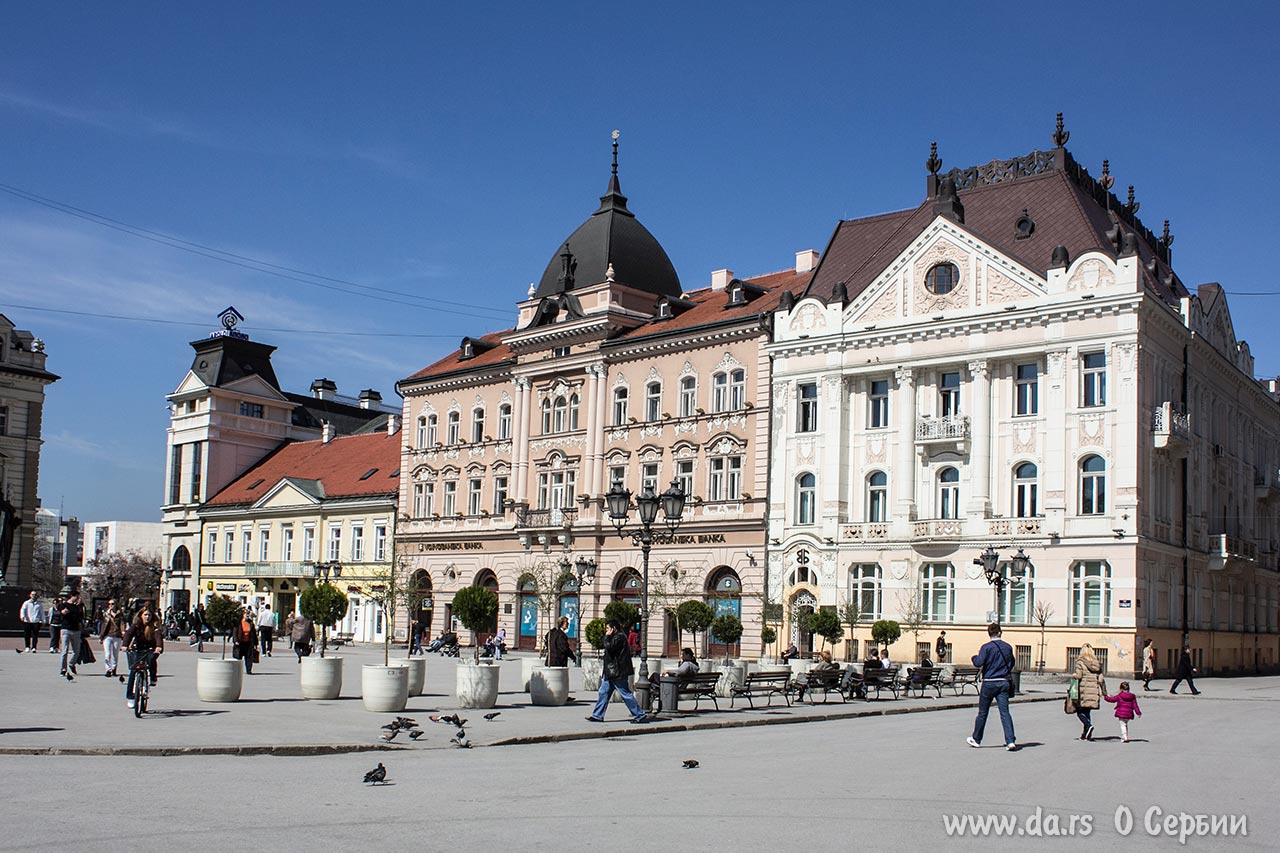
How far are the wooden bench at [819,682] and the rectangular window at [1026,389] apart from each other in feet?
61.7

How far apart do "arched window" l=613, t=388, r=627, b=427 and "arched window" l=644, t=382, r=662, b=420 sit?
52.4 inches

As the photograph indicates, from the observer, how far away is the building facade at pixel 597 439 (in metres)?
52.4

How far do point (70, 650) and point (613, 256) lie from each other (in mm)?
34500

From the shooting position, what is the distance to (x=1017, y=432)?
149 feet

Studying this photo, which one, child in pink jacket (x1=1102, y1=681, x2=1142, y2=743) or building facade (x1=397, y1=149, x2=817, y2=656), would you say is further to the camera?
building facade (x1=397, y1=149, x2=817, y2=656)

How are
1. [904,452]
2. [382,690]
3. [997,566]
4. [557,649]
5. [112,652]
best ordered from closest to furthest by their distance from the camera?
[382,690] < [557,649] < [112,652] < [997,566] < [904,452]

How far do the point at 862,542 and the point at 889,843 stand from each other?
3788 centimetres

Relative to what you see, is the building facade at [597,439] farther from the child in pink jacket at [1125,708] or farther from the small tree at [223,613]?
the child in pink jacket at [1125,708]

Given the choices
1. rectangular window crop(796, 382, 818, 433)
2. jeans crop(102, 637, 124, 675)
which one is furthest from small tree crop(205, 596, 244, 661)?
rectangular window crop(796, 382, 818, 433)

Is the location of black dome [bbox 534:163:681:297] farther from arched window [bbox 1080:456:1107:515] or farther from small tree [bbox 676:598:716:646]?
arched window [bbox 1080:456:1107:515]

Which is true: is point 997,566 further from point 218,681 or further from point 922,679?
point 218,681

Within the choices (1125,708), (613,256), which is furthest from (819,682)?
(613,256)

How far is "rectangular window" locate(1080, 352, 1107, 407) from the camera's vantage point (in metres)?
43.9

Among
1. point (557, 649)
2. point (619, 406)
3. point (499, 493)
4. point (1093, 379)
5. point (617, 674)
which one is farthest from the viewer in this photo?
point (499, 493)
